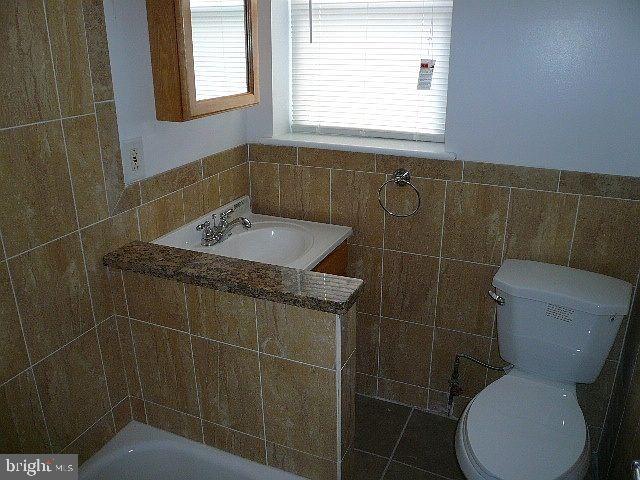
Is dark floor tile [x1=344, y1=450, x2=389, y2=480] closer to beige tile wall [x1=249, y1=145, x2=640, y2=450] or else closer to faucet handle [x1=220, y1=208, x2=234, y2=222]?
beige tile wall [x1=249, y1=145, x2=640, y2=450]

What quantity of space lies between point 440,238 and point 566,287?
1.70 ft

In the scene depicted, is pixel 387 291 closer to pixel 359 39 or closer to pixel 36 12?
pixel 359 39

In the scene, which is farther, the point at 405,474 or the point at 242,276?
the point at 405,474

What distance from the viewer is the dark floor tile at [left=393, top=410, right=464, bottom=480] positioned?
218 centimetres

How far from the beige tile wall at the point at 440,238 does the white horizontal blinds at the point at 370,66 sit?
0.23m

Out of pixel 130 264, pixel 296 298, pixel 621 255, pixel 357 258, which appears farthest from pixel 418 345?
pixel 130 264

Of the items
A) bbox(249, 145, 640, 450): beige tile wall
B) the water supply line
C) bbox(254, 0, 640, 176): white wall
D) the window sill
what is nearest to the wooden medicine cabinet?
the window sill

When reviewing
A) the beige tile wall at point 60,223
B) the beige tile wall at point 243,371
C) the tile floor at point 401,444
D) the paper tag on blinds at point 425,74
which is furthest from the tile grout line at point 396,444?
the paper tag on blinds at point 425,74

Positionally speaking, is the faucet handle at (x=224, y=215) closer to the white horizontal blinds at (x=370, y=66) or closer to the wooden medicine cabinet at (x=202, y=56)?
the wooden medicine cabinet at (x=202, y=56)

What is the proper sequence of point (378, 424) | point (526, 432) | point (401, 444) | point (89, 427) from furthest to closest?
1. point (378, 424)
2. point (401, 444)
3. point (89, 427)
4. point (526, 432)

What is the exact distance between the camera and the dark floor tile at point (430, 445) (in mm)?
2184

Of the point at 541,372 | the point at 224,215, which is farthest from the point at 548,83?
the point at 224,215

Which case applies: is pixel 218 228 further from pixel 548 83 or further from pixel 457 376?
pixel 548 83

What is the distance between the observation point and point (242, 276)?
Answer: 1.62 meters
